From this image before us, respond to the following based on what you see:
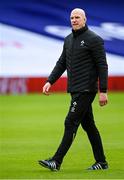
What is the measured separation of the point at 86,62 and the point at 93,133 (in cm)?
101

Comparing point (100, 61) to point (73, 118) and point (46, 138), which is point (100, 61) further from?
point (46, 138)

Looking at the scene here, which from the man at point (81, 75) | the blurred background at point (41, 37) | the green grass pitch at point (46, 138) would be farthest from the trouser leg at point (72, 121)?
the blurred background at point (41, 37)

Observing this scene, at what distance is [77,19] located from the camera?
11.0 m

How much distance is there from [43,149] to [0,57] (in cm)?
1536

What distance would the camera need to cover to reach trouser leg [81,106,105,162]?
11312 millimetres

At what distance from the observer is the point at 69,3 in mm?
31359

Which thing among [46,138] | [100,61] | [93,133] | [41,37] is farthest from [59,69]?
[41,37]

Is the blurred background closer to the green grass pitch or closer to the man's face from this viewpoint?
Result: the green grass pitch

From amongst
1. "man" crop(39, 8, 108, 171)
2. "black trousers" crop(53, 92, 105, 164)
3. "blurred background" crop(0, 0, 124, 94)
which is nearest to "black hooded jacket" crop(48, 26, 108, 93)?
"man" crop(39, 8, 108, 171)

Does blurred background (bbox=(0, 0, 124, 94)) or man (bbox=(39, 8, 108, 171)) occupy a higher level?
blurred background (bbox=(0, 0, 124, 94))

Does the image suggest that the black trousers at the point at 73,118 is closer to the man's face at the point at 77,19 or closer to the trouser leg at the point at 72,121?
the trouser leg at the point at 72,121

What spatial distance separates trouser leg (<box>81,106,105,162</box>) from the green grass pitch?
0.85ft

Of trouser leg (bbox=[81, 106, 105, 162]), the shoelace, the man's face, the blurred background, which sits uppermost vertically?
the blurred background

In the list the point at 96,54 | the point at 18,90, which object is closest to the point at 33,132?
the point at 96,54
